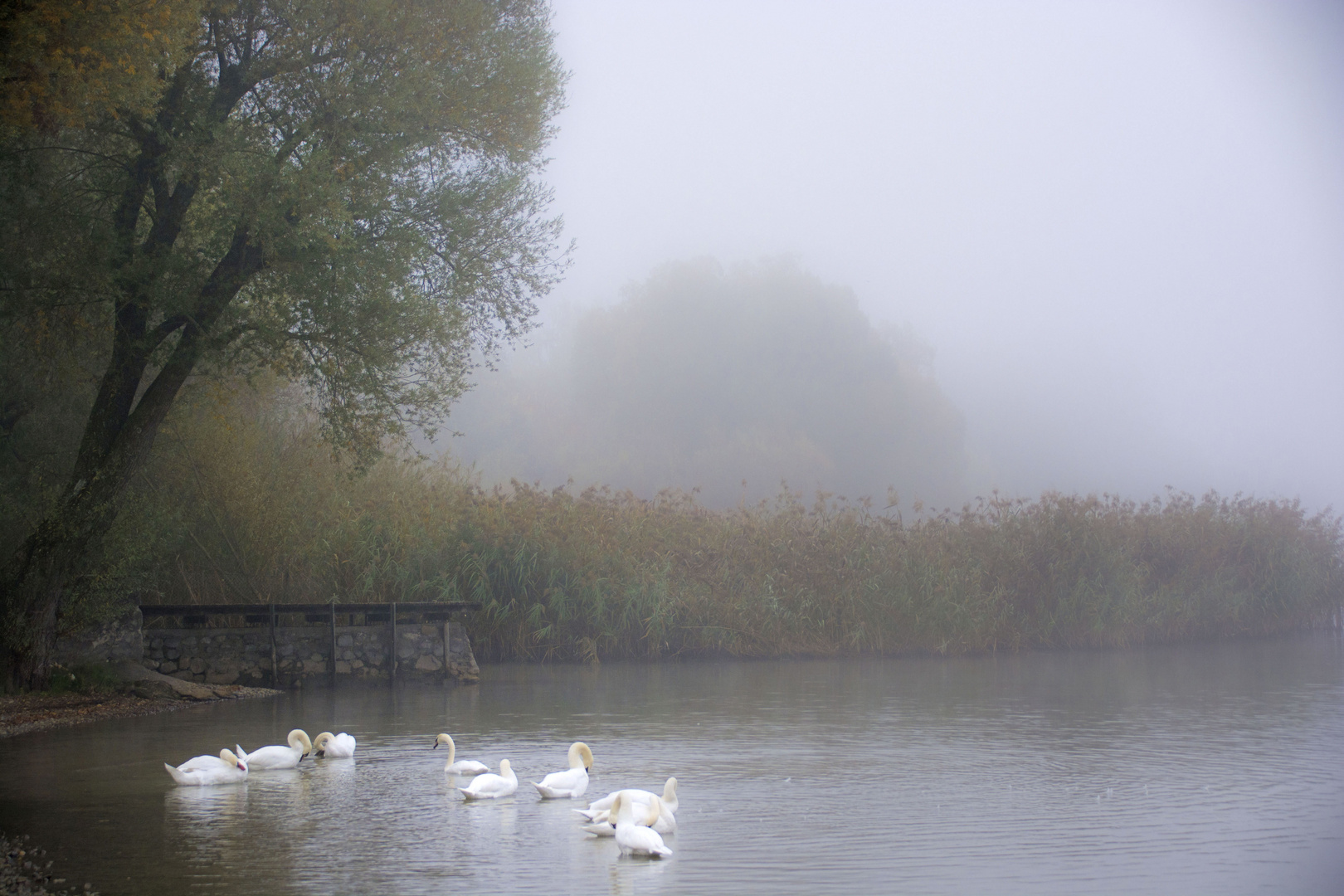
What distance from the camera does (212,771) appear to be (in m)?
9.24

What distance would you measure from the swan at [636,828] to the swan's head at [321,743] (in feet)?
15.1

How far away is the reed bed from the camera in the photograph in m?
19.2

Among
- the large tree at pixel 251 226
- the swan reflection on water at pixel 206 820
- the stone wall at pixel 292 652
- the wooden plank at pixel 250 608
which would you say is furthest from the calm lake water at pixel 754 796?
the large tree at pixel 251 226

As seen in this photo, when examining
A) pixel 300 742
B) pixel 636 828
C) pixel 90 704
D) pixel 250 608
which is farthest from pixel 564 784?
pixel 250 608

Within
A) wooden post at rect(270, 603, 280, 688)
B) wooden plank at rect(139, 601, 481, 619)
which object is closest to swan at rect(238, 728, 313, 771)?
wooden plank at rect(139, 601, 481, 619)

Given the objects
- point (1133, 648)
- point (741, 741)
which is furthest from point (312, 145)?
point (1133, 648)

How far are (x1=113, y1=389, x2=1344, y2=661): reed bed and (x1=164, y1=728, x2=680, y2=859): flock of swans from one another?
859 cm

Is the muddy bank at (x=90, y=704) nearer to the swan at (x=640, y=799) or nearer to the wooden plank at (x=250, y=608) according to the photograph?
the wooden plank at (x=250, y=608)

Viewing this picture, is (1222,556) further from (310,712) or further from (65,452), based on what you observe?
(65,452)

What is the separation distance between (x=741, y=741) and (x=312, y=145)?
10439 mm

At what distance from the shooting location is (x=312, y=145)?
1566 cm

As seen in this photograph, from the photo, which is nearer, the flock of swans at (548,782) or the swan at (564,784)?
the flock of swans at (548,782)

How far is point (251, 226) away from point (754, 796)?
33.3ft

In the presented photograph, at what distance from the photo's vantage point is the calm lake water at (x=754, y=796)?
622cm
